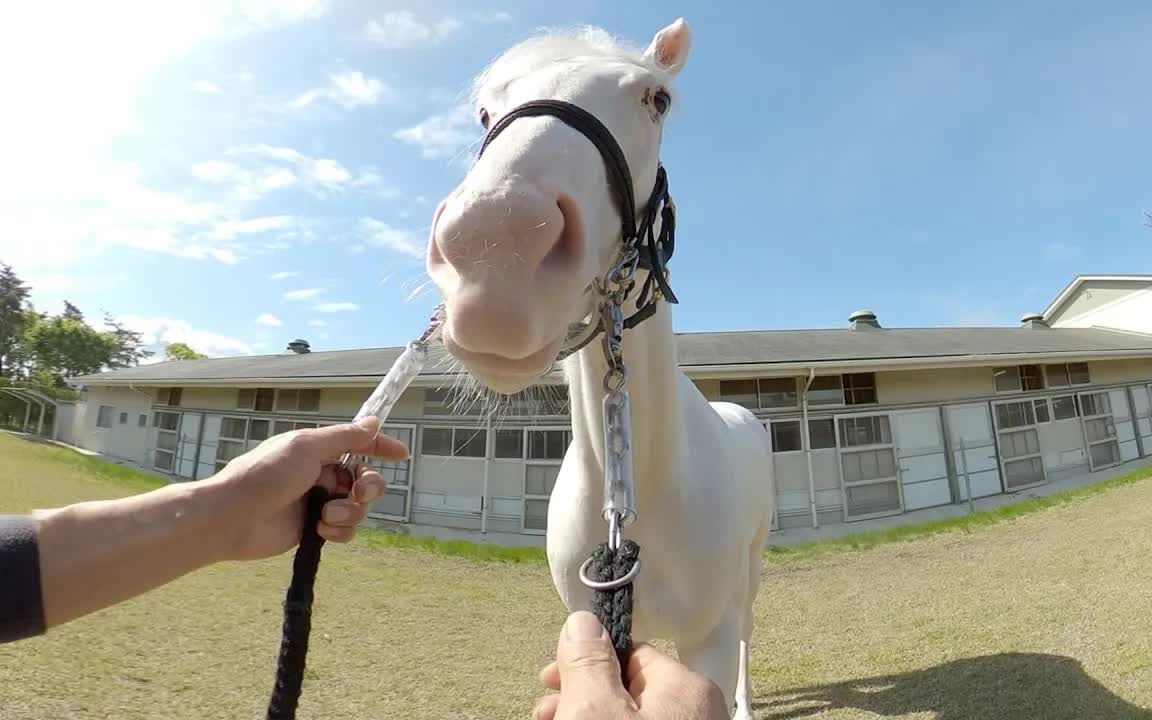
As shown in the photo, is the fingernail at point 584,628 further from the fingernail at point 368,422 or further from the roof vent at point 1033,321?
the roof vent at point 1033,321

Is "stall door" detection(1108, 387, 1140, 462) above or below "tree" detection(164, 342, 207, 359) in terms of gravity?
below

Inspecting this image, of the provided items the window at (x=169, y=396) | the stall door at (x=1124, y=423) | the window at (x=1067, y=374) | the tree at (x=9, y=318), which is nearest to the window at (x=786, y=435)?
the window at (x=1067, y=374)

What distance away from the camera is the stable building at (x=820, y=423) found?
12.3m

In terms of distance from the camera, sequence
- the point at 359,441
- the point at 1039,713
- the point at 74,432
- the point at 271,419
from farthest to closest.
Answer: the point at 74,432 < the point at 271,419 < the point at 1039,713 < the point at 359,441

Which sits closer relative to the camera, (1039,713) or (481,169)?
(481,169)

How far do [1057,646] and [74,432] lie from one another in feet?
111

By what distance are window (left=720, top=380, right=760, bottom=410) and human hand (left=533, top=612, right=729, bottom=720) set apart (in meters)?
12.3

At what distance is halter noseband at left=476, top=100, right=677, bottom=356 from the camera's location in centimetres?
146

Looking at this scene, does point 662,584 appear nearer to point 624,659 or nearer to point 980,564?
point 624,659

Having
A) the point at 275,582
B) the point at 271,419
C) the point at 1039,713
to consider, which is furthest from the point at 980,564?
the point at 271,419

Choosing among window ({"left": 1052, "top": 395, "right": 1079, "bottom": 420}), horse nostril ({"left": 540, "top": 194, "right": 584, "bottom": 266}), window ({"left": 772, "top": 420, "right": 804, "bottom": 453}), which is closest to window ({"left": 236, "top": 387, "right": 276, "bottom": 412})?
window ({"left": 772, "top": 420, "right": 804, "bottom": 453})

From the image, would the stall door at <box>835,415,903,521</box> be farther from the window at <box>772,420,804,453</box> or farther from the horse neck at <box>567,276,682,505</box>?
the horse neck at <box>567,276,682,505</box>

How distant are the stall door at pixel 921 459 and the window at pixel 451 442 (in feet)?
30.7

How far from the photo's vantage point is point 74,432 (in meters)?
25.9
